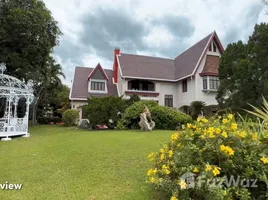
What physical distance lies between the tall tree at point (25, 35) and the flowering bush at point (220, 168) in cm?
1466

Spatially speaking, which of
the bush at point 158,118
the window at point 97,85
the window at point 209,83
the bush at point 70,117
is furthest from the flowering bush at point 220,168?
the window at point 97,85

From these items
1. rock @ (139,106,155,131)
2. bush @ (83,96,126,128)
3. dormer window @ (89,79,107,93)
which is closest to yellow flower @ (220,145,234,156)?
rock @ (139,106,155,131)

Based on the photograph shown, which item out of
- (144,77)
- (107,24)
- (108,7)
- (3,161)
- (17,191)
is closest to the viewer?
(17,191)

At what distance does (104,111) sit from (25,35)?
8037mm

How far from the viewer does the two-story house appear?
23547 mm

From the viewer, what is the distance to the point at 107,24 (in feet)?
63.0

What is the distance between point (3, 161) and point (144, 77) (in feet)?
64.0

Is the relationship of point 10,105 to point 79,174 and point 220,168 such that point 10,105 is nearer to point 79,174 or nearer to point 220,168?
point 79,174

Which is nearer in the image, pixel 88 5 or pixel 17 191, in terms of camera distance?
pixel 17 191

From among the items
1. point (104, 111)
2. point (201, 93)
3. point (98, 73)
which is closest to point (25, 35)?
point (104, 111)

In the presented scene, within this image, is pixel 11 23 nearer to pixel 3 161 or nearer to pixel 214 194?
pixel 3 161

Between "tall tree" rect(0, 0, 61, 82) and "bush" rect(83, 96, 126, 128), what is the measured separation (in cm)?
556

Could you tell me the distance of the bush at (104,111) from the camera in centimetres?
1728

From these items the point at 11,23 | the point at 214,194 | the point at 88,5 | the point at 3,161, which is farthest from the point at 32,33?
the point at 214,194
